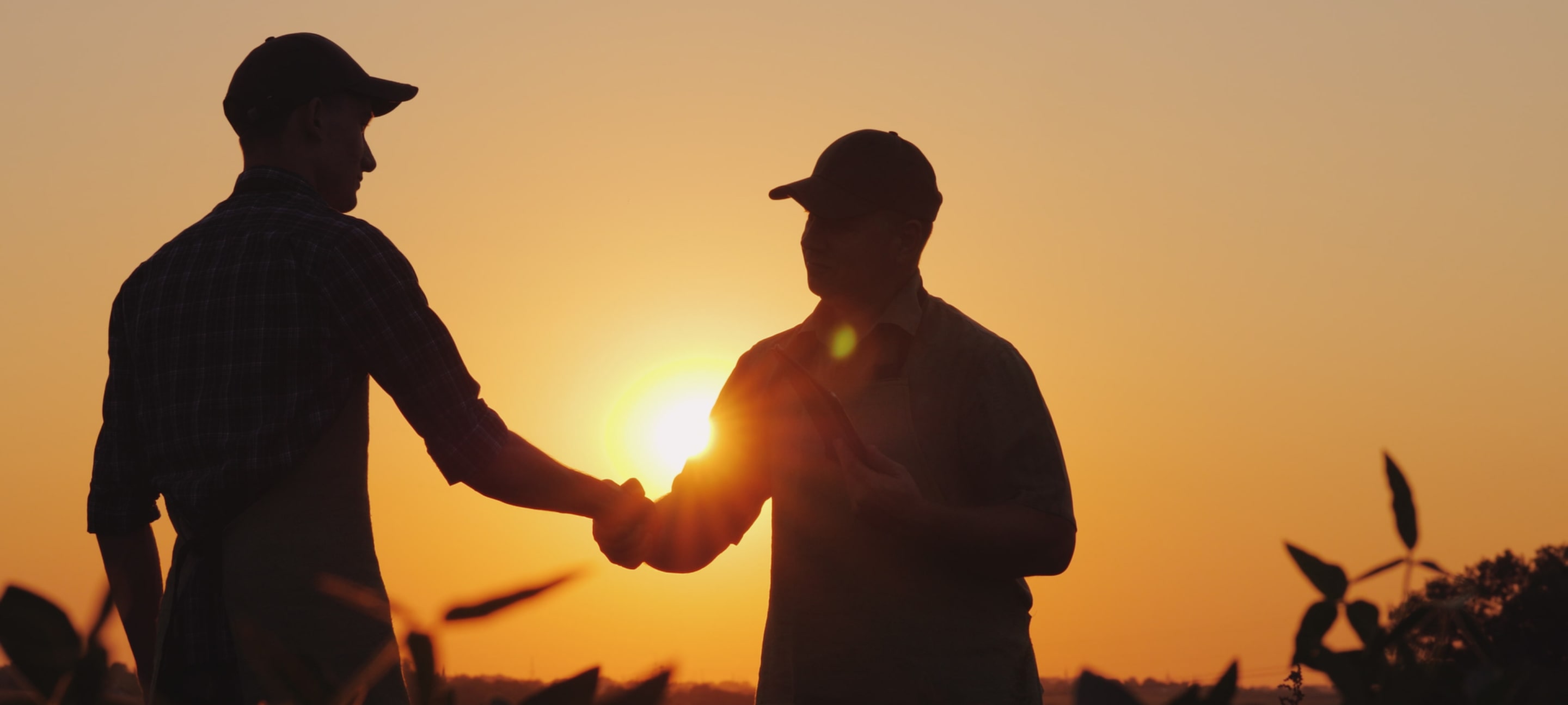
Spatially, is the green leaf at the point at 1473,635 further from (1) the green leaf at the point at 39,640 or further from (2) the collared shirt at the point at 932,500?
(2) the collared shirt at the point at 932,500

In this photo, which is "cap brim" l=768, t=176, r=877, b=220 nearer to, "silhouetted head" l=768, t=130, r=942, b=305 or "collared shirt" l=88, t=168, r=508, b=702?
"silhouetted head" l=768, t=130, r=942, b=305

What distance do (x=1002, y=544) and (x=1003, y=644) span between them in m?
0.32

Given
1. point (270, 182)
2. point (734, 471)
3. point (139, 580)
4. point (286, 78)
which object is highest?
point (286, 78)

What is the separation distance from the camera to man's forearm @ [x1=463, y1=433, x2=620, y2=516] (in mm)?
3473

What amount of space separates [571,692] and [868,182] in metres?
3.66

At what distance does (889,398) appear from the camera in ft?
13.3

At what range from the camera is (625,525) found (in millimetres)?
4016

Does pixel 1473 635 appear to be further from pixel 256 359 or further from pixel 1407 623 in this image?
pixel 256 359

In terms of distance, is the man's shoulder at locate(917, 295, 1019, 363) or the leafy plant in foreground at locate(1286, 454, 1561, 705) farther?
the man's shoulder at locate(917, 295, 1019, 363)

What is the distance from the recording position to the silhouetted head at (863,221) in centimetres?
A: 425

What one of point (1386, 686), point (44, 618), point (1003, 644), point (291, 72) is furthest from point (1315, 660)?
point (291, 72)

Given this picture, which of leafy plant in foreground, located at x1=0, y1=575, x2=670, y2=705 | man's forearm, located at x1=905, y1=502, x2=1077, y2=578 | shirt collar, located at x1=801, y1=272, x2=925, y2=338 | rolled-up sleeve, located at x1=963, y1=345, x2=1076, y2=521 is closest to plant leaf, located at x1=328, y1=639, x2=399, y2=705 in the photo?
leafy plant in foreground, located at x1=0, y1=575, x2=670, y2=705

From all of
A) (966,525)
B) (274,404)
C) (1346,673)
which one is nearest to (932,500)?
(966,525)

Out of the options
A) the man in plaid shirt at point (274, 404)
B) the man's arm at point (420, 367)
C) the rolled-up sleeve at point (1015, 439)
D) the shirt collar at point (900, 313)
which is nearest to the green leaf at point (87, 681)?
the man in plaid shirt at point (274, 404)
